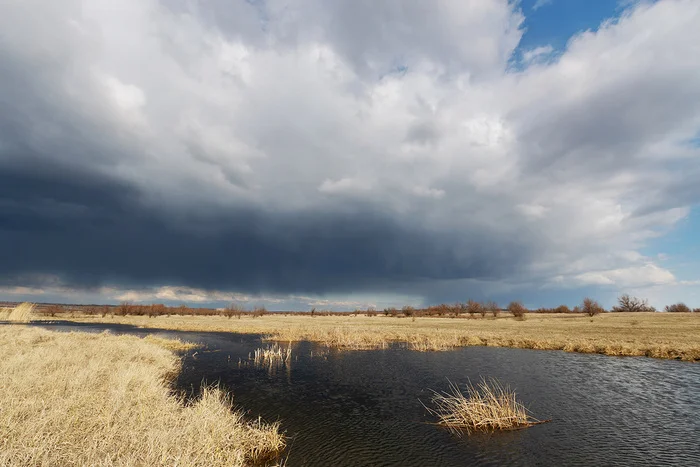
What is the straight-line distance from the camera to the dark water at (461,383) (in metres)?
14.2

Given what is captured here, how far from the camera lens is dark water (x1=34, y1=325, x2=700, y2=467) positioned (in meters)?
14.2

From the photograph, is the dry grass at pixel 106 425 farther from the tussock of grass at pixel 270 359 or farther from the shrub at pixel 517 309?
the shrub at pixel 517 309

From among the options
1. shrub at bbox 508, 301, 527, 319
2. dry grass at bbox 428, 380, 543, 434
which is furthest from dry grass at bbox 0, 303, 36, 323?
shrub at bbox 508, 301, 527, 319

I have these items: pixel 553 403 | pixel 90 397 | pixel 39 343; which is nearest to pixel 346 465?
pixel 90 397

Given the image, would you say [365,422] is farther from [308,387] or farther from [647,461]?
[647,461]

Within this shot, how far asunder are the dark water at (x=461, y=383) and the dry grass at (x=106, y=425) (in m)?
3.19

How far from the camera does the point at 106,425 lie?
1166 centimetres

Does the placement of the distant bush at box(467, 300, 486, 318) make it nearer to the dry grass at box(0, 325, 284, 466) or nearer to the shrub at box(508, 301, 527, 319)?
the shrub at box(508, 301, 527, 319)

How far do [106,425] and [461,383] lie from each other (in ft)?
78.5

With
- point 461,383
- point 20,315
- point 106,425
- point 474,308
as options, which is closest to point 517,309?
point 474,308

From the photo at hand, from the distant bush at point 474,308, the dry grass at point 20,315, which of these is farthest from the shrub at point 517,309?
the dry grass at point 20,315

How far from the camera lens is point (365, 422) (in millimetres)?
18156

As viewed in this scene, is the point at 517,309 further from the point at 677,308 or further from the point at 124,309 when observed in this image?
the point at 124,309

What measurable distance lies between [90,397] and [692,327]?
8451cm
